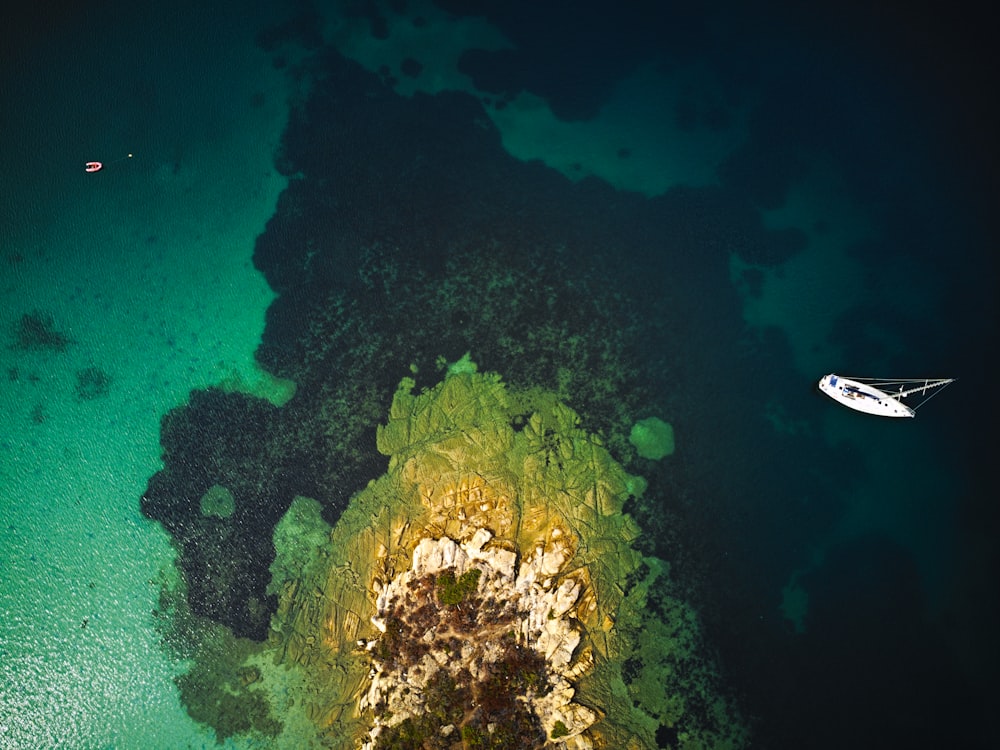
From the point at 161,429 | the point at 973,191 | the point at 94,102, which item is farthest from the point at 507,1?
the point at 161,429

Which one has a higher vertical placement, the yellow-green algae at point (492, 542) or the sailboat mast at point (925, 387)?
the sailboat mast at point (925, 387)

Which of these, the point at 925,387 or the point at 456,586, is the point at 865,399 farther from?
the point at 456,586

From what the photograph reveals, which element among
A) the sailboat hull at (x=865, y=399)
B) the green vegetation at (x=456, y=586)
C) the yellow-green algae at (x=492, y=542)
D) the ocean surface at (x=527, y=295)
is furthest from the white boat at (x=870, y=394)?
the green vegetation at (x=456, y=586)

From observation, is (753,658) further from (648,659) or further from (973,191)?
(973,191)

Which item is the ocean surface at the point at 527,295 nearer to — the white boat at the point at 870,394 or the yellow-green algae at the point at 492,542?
the white boat at the point at 870,394

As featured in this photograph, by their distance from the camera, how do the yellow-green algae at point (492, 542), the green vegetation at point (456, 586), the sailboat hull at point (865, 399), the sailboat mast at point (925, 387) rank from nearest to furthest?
the green vegetation at point (456, 586)
the yellow-green algae at point (492, 542)
the sailboat hull at point (865, 399)
the sailboat mast at point (925, 387)

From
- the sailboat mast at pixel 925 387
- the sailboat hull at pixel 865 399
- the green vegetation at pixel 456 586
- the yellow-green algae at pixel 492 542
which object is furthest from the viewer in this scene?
the sailboat mast at pixel 925 387

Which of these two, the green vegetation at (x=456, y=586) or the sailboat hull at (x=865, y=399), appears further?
the sailboat hull at (x=865, y=399)

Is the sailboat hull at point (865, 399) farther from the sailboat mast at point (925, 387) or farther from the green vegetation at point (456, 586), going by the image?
the green vegetation at point (456, 586)
